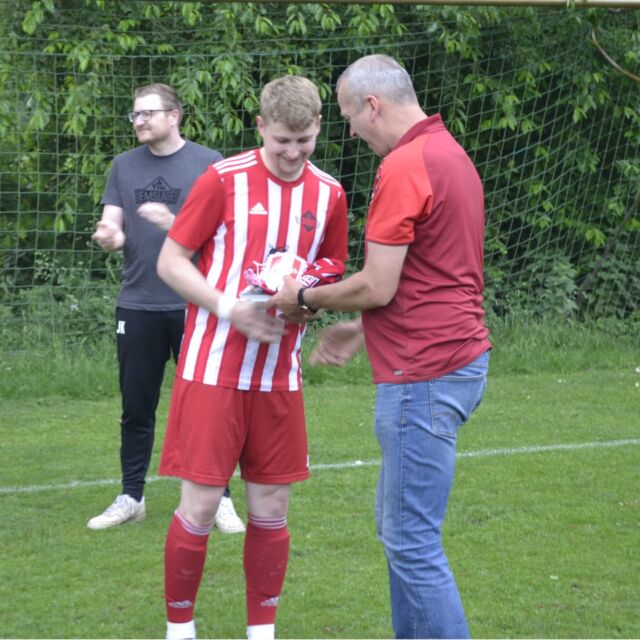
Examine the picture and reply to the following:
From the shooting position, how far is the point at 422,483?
3.63 m

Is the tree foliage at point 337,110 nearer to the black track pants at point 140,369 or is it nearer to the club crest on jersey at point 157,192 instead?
the club crest on jersey at point 157,192

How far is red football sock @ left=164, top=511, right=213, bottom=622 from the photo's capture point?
4027 millimetres

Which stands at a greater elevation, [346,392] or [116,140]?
[116,140]

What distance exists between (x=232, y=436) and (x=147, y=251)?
5.90 feet

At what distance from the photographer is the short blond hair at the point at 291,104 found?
12.6 feet

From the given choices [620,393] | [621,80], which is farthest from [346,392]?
[621,80]

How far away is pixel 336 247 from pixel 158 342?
1.65 metres

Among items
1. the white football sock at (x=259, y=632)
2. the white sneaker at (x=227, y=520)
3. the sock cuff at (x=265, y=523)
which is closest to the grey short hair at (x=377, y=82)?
the sock cuff at (x=265, y=523)

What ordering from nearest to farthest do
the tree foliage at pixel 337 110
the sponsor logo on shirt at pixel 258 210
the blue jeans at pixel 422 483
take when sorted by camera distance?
the blue jeans at pixel 422 483 < the sponsor logo on shirt at pixel 258 210 < the tree foliage at pixel 337 110

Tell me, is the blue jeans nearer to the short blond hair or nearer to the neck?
the neck

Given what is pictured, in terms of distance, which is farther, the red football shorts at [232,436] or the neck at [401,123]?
the red football shorts at [232,436]

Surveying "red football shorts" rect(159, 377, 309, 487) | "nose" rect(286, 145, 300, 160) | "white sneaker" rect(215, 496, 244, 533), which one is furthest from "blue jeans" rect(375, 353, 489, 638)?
"white sneaker" rect(215, 496, 244, 533)

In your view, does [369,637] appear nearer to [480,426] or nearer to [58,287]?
[480,426]

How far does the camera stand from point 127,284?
566 centimetres
